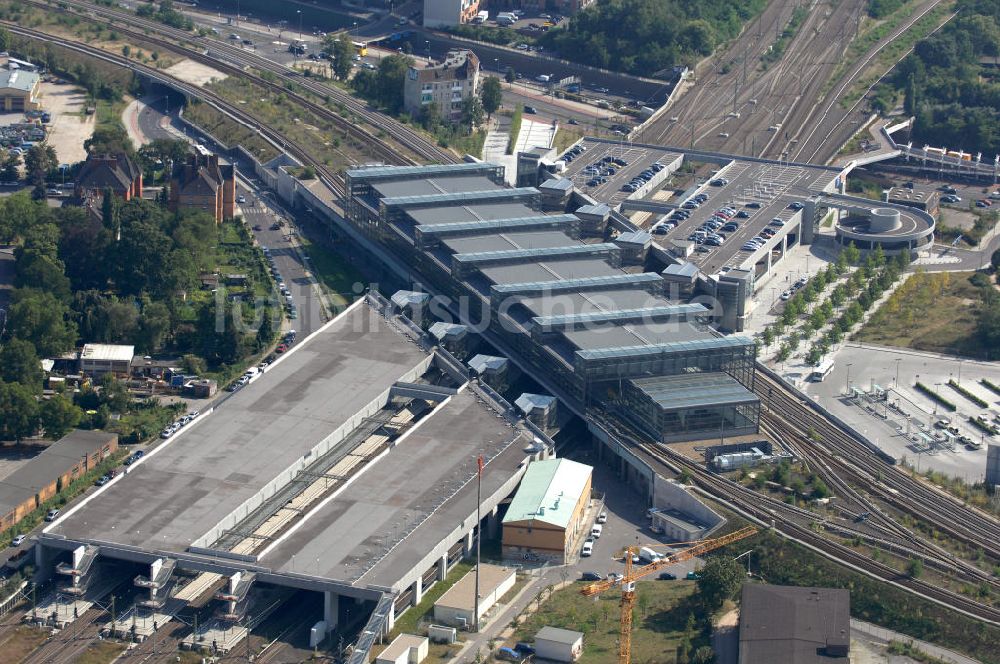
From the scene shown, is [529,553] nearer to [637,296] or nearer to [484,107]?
[637,296]

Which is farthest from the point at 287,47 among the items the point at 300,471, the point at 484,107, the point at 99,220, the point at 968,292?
the point at 300,471

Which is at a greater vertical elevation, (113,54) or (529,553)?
(113,54)

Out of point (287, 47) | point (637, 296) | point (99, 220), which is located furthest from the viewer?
point (287, 47)

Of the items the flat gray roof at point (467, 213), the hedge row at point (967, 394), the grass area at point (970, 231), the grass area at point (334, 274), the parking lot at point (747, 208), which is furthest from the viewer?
the grass area at point (970, 231)

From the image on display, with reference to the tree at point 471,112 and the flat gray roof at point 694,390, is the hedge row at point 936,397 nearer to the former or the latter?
the flat gray roof at point 694,390

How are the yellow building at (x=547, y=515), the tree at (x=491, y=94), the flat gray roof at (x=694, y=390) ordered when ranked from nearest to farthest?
1. the yellow building at (x=547, y=515)
2. the flat gray roof at (x=694, y=390)
3. the tree at (x=491, y=94)

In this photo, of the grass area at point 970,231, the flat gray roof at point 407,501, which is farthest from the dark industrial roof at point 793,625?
the grass area at point 970,231

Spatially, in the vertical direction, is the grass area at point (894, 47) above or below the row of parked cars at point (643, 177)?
above
